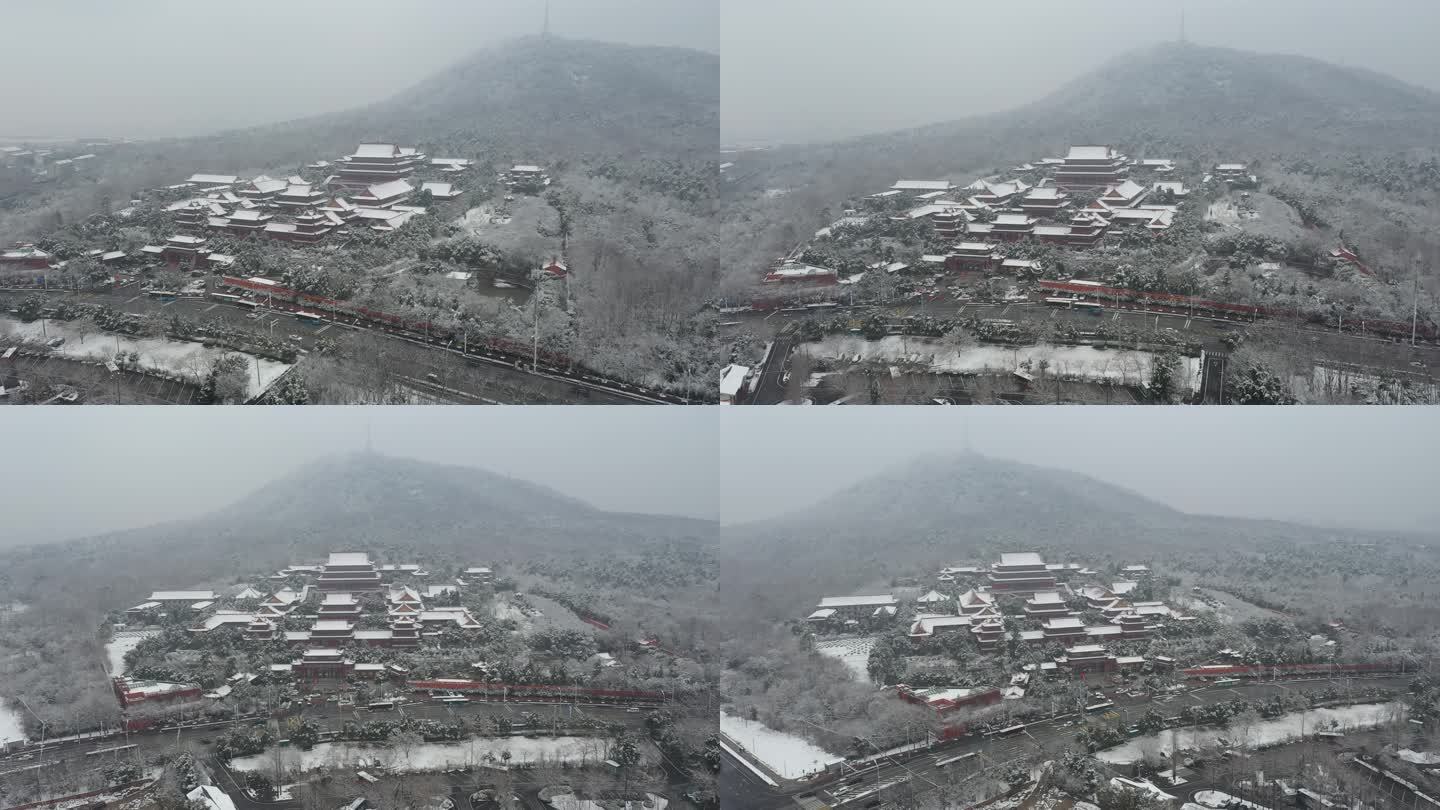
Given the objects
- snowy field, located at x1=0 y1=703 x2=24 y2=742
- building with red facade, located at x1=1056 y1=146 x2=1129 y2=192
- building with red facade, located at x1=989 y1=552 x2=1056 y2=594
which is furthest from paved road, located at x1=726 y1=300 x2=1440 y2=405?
snowy field, located at x1=0 y1=703 x2=24 y2=742

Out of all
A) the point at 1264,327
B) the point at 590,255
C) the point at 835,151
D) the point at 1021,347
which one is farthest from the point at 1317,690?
the point at 590,255

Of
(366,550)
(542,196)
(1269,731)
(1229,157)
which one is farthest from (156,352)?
(1269,731)

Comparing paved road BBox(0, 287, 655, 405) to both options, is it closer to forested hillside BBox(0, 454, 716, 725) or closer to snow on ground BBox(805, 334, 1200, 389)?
forested hillside BBox(0, 454, 716, 725)

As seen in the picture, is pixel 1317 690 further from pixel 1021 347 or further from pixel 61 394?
pixel 61 394

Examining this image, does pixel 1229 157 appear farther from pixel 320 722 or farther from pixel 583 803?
pixel 320 722

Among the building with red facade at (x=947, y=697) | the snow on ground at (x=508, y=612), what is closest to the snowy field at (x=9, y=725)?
the snow on ground at (x=508, y=612)

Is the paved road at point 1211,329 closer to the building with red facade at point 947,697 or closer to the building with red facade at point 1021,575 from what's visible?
the building with red facade at point 1021,575
